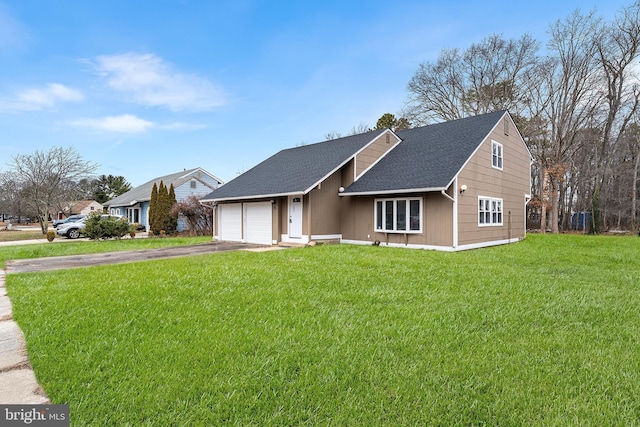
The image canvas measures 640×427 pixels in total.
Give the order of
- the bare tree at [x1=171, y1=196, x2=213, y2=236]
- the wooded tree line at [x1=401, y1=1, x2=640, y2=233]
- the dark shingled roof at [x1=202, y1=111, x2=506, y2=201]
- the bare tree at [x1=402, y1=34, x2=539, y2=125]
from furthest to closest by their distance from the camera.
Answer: the bare tree at [x1=402, y1=34, x2=539, y2=125], the wooded tree line at [x1=401, y1=1, x2=640, y2=233], the bare tree at [x1=171, y1=196, x2=213, y2=236], the dark shingled roof at [x1=202, y1=111, x2=506, y2=201]

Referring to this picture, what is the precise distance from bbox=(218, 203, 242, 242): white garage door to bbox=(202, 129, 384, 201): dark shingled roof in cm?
69

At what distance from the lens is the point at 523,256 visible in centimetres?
1035

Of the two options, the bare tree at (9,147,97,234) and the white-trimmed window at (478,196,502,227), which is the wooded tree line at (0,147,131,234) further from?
the white-trimmed window at (478,196,502,227)

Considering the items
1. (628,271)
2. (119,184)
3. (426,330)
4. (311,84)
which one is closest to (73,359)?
(426,330)

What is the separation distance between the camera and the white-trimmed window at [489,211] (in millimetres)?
12941

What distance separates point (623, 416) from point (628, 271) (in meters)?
7.67

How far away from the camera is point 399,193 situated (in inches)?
478

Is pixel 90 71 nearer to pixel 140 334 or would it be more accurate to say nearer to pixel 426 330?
pixel 140 334

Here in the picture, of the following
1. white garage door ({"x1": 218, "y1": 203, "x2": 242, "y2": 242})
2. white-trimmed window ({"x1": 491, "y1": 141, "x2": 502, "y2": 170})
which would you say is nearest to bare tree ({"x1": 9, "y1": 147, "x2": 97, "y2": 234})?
white garage door ({"x1": 218, "y1": 203, "x2": 242, "y2": 242})

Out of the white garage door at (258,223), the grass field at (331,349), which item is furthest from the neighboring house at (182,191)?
the grass field at (331,349)

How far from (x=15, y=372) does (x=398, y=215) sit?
11.0 m
